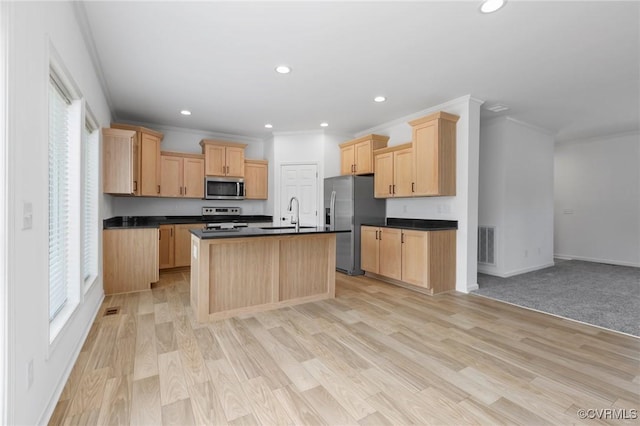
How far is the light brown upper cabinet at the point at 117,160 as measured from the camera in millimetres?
3766

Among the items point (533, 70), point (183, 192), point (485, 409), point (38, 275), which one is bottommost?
point (485, 409)

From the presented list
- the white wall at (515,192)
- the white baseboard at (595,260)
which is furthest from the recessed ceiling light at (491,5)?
the white baseboard at (595,260)

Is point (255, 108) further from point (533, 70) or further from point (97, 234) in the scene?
point (533, 70)

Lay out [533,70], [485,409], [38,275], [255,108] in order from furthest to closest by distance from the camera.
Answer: [255,108], [533,70], [485,409], [38,275]

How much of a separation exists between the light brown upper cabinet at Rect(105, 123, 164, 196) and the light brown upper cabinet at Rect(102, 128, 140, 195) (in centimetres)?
91

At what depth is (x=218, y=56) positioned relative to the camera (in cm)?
301

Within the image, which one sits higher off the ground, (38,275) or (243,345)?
(38,275)

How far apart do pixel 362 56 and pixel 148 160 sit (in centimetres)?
384

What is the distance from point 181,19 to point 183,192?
3642 millimetres

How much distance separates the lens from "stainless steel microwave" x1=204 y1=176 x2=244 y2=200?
5738 millimetres

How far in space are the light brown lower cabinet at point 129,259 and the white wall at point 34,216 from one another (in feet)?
6.77

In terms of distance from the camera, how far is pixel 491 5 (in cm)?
222

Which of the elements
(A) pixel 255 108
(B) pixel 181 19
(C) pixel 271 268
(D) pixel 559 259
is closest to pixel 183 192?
(A) pixel 255 108

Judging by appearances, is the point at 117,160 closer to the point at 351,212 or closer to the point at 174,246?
the point at 174,246
